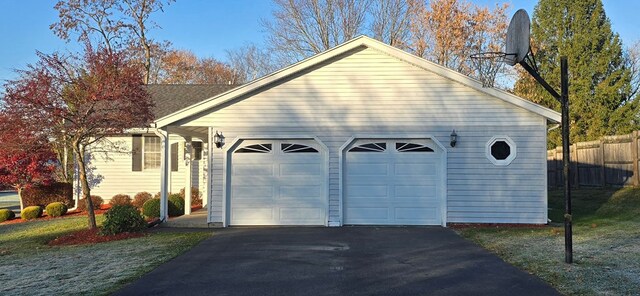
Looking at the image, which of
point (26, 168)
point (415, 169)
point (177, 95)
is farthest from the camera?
point (177, 95)

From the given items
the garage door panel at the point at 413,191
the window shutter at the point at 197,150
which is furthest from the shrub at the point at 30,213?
the garage door panel at the point at 413,191

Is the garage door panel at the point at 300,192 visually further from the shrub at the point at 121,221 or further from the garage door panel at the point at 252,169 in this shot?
the shrub at the point at 121,221

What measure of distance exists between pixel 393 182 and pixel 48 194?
41.1ft

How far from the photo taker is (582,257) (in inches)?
306

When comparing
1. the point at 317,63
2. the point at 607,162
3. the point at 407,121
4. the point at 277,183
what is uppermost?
the point at 317,63

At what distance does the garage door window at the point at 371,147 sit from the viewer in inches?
Answer: 476

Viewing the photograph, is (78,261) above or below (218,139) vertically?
below

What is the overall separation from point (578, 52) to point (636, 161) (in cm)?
1062

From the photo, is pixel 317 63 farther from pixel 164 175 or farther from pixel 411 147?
pixel 164 175

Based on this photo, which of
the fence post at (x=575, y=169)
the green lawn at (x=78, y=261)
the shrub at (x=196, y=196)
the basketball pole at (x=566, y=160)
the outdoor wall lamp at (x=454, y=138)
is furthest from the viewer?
the fence post at (x=575, y=169)

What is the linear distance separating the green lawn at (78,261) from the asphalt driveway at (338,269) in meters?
0.39

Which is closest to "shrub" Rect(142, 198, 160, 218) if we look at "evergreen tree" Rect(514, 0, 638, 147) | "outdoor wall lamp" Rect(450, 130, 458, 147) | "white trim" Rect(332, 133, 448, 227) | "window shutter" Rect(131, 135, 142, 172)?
"window shutter" Rect(131, 135, 142, 172)

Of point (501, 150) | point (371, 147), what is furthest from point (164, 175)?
point (501, 150)

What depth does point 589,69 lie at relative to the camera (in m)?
23.6
